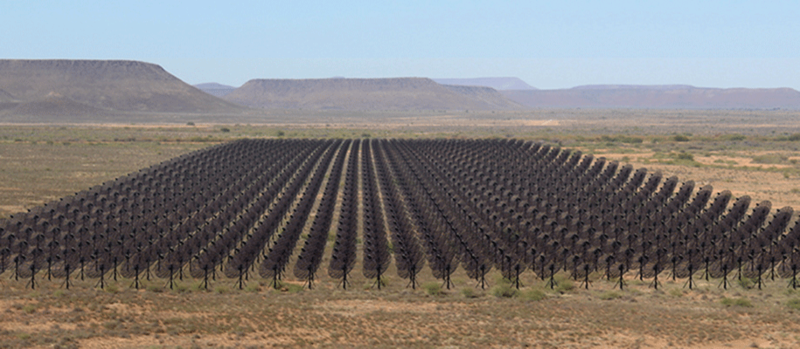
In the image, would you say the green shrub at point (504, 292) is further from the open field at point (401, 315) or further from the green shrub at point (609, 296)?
the green shrub at point (609, 296)

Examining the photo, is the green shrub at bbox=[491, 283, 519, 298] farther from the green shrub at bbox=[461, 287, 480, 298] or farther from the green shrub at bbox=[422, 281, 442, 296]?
the green shrub at bbox=[422, 281, 442, 296]

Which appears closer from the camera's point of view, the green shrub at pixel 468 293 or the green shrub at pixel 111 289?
the green shrub at pixel 111 289

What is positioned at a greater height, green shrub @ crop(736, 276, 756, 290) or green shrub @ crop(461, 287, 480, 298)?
green shrub @ crop(736, 276, 756, 290)

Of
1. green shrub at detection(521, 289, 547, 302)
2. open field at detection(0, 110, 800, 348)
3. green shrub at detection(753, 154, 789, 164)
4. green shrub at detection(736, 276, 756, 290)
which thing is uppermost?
green shrub at detection(753, 154, 789, 164)

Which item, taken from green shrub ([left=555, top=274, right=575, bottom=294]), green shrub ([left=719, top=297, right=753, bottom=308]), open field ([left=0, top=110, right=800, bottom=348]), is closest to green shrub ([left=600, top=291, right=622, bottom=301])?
open field ([left=0, top=110, right=800, bottom=348])

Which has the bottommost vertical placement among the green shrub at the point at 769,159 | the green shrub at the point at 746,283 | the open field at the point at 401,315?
the open field at the point at 401,315

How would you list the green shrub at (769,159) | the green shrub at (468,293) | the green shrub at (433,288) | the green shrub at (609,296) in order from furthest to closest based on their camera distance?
the green shrub at (769,159)
the green shrub at (433,288)
the green shrub at (468,293)
the green shrub at (609,296)

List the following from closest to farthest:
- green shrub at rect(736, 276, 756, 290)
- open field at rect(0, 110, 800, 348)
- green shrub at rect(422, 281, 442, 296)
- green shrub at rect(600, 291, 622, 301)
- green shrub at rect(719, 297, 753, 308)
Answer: open field at rect(0, 110, 800, 348) < green shrub at rect(719, 297, 753, 308) < green shrub at rect(600, 291, 622, 301) < green shrub at rect(422, 281, 442, 296) < green shrub at rect(736, 276, 756, 290)

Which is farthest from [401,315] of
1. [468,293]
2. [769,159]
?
[769,159]

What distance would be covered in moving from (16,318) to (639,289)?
59.9 feet

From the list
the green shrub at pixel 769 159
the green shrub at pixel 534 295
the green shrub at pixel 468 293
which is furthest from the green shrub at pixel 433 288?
the green shrub at pixel 769 159

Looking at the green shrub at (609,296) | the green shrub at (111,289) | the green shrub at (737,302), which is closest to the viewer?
the green shrub at (737,302)

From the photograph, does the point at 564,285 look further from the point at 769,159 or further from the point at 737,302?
the point at 769,159

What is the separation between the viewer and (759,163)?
223 feet
